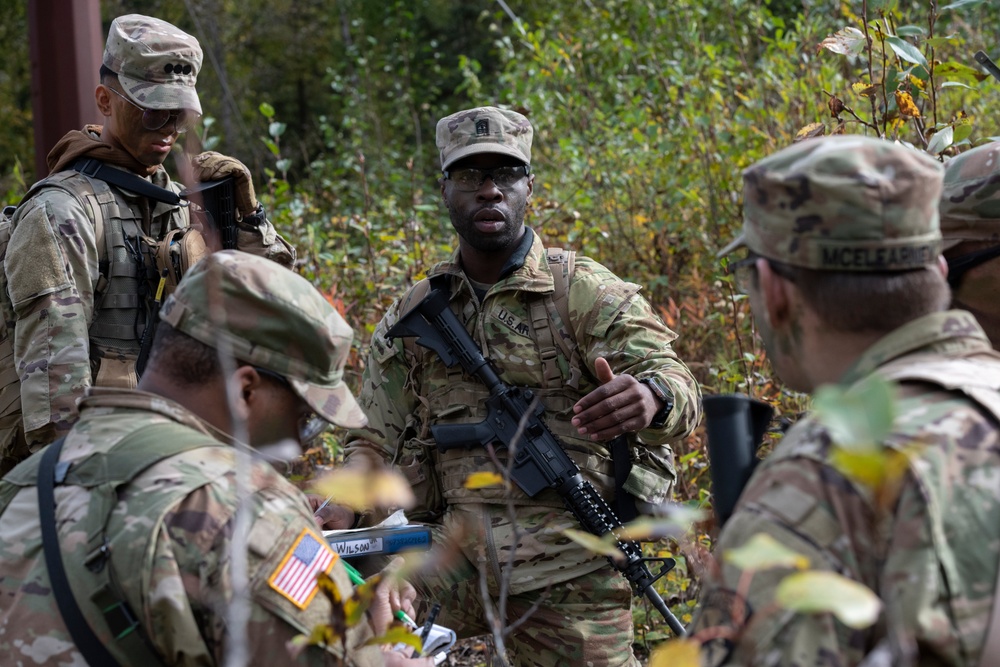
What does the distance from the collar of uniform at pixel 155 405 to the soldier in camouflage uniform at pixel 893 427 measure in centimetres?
100

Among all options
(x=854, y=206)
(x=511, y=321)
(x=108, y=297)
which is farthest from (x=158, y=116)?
(x=854, y=206)

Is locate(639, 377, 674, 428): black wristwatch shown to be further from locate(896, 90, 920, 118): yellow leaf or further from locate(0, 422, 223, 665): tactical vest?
locate(0, 422, 223, 665): tactical vest

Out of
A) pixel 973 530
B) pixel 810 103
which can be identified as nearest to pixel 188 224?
pixel 973 530

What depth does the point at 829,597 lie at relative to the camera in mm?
1196

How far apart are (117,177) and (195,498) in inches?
90.6

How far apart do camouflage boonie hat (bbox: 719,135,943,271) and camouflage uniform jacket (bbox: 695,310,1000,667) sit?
0.22m

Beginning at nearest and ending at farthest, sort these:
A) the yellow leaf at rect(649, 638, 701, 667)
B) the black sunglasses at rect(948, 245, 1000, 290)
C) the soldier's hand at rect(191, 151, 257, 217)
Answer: the yellow leaf at rect(649, 638, 701, 667) → the black sunglasses at rect(948, 245, 1000, 290) → the soldier's hand at rect(191, 151, 257, 217)

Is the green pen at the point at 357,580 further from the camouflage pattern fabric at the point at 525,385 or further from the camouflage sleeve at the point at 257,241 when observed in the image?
the camouflage sleeve at the point at 257,241

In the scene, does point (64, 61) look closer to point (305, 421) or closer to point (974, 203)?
point (305, 421)

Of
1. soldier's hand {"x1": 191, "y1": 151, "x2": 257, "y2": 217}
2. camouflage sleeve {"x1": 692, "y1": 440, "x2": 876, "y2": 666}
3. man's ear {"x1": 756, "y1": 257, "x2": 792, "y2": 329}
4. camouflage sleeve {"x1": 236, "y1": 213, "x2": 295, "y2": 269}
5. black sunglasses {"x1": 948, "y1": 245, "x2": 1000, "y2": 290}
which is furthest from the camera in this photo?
camouflage sleeve {"x1": 236, "y1": 213, "x2": 295, "y2": 269}

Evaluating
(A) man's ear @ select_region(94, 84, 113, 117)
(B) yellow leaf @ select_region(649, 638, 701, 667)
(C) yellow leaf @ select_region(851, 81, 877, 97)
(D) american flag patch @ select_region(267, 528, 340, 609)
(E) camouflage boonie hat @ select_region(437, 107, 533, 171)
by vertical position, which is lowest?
(D) american flag patch @ select_region(267, 528, 340, 609)

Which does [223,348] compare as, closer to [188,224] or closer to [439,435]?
[439,435]

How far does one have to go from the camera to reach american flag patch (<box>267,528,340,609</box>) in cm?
194

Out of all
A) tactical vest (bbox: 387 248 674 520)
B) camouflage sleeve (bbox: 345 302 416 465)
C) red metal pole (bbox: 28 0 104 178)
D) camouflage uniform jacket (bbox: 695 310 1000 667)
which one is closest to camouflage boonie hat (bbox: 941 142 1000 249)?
camouflage uniform jacket (bbox: 695 310 1000 667)
